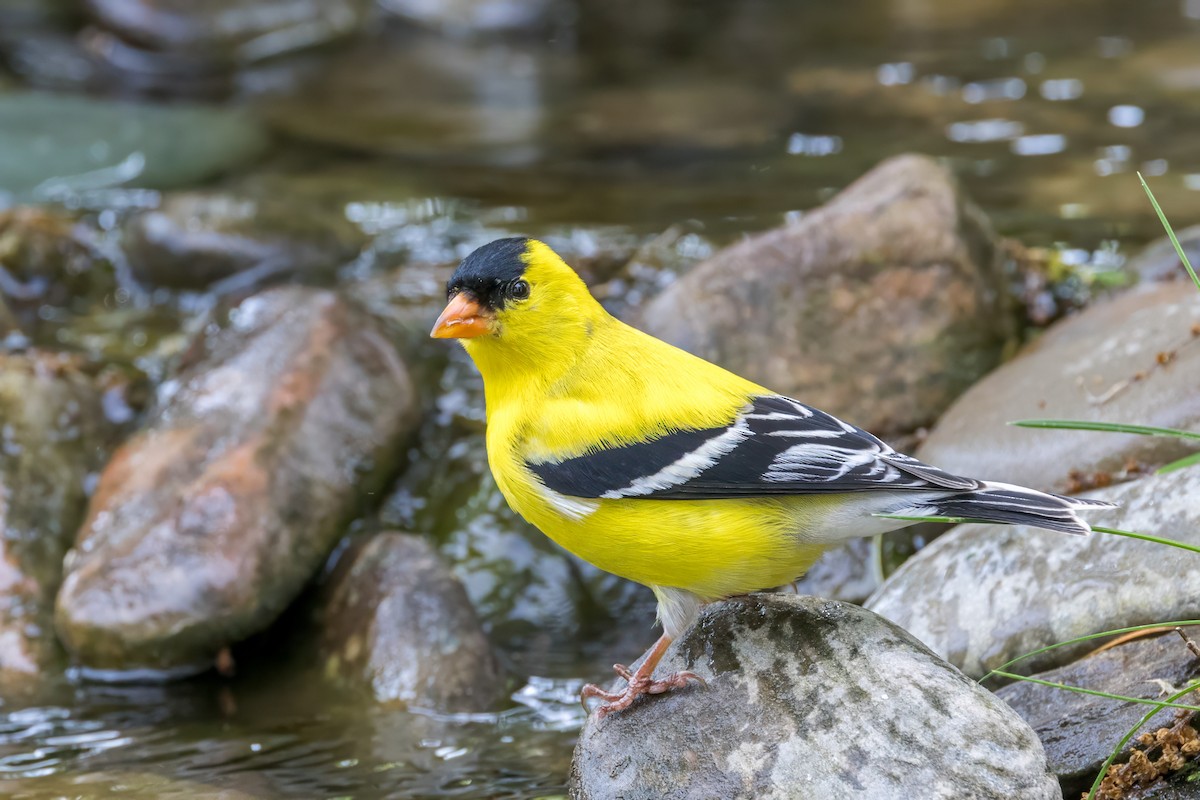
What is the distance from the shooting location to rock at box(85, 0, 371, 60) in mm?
11742

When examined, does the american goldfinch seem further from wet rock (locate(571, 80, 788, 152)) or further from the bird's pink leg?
wet rock (locate(571, 80, 788, 152))

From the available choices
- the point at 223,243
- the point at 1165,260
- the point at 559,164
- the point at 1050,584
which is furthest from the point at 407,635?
the point at 559,164

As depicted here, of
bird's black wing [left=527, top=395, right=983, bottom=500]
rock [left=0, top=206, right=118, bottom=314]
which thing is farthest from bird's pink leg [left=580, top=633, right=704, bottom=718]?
rock [left=0, top=206, right=118, bottom=314]

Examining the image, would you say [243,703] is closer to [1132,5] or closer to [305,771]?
[305,771]

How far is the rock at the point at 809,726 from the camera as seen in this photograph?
9.30 ft

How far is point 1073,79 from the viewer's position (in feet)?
33.0

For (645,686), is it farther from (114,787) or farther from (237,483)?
(237,483)

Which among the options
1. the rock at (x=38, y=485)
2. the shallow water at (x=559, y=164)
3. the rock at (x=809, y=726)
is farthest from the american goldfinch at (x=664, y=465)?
the rock at (x=38, y=485)

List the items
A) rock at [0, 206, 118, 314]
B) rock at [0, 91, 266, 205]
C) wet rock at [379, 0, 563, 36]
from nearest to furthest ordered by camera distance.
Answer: rock at [0, 206, 118, 314] → rock at [0, 91, 266, 205] → wet rock at [379, 0, 563, 36]

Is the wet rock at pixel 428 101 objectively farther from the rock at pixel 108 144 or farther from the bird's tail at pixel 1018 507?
the bird's tail at pixel 1018 507

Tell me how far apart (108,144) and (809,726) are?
803 centimetres

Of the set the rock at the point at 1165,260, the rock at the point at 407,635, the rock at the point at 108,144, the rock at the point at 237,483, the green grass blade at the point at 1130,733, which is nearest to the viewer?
the green grass blade at the point at 1130,733

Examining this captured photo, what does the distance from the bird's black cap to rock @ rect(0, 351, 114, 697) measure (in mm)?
2627

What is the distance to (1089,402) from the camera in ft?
14.7
